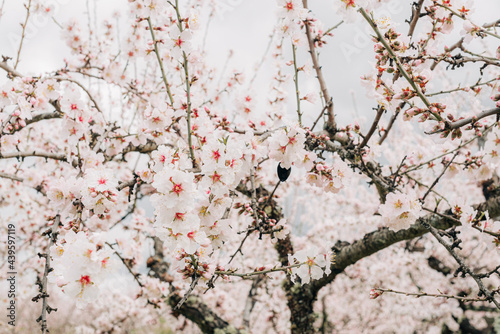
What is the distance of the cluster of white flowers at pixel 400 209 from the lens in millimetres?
1599

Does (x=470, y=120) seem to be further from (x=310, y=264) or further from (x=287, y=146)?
(x=310, y=264)

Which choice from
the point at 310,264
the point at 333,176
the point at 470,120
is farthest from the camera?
the point at 333,176

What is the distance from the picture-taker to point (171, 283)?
13.5ft

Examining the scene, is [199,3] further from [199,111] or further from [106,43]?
[199,111]

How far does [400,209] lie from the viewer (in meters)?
1.66

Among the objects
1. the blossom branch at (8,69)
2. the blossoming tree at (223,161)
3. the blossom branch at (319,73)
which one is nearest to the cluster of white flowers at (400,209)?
the blossoming tree at (223,161)

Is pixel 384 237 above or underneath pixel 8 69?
underneath

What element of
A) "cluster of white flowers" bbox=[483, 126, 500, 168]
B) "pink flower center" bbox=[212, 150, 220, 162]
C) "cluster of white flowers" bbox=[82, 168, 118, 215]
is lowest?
"cluster of white flowers" bbox=[82, 168, 118, 215]

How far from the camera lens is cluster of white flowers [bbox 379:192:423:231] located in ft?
5.24

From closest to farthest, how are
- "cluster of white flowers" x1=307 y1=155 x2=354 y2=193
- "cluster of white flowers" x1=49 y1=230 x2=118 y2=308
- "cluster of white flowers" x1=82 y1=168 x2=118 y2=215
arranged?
"cluster of white flowers" x1=49 y1=230 x2=118 y2=308 → "cluster of white flowers" x1=82 y1=168 x2=118 y2=215 → "cluster of white flowers" x1=307 y1=155 x2=354 y2=193

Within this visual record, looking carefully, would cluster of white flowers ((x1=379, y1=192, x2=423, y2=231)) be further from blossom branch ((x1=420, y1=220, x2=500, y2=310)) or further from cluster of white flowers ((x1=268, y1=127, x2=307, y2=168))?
cluster of white flowers ((x1=268, y1=127, x2=307, y2=168))

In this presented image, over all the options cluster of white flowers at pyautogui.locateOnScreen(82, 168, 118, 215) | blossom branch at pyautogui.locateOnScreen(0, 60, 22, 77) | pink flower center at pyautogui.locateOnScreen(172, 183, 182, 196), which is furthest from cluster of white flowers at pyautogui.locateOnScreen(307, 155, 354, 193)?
blossom branch at pyautogui.locateOnScreen(0, 60, 22, 77)

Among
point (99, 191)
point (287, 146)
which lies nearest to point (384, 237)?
point (287, 146)

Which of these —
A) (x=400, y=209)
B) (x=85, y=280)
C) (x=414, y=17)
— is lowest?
(x=85, y=280)
